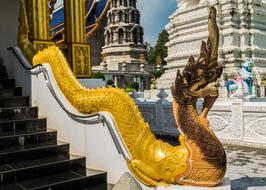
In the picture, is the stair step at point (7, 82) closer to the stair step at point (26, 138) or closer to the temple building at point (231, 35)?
the stair step at point (26, 138)

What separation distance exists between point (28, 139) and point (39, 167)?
763mm

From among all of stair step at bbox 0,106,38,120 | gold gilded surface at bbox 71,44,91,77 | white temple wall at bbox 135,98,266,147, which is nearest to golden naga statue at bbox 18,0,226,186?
stair step at bbox 0,106,38,120

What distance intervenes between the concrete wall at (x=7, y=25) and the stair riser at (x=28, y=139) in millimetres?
2791

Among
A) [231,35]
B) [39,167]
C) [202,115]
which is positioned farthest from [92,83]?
[231,35]

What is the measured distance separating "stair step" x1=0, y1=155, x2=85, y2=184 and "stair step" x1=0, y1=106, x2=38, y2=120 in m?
1.15

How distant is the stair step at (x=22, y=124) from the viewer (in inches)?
199

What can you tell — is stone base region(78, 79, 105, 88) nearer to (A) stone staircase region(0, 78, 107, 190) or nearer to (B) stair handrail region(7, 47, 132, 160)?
(B) stair handrail region(7, 47, 132, 160)

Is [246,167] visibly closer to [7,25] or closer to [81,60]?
[81,60]

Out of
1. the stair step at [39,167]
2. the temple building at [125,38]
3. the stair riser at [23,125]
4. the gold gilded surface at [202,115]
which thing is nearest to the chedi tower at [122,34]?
the temple building at [125,38]

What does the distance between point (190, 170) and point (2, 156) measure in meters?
2.26

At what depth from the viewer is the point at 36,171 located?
4.22 m

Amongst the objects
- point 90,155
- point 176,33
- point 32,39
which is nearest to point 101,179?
point 90,155

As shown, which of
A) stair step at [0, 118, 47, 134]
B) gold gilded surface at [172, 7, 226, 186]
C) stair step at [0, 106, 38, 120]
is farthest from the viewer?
stair step at [0, 106, 38, 120]

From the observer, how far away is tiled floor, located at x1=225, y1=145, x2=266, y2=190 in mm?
4785
